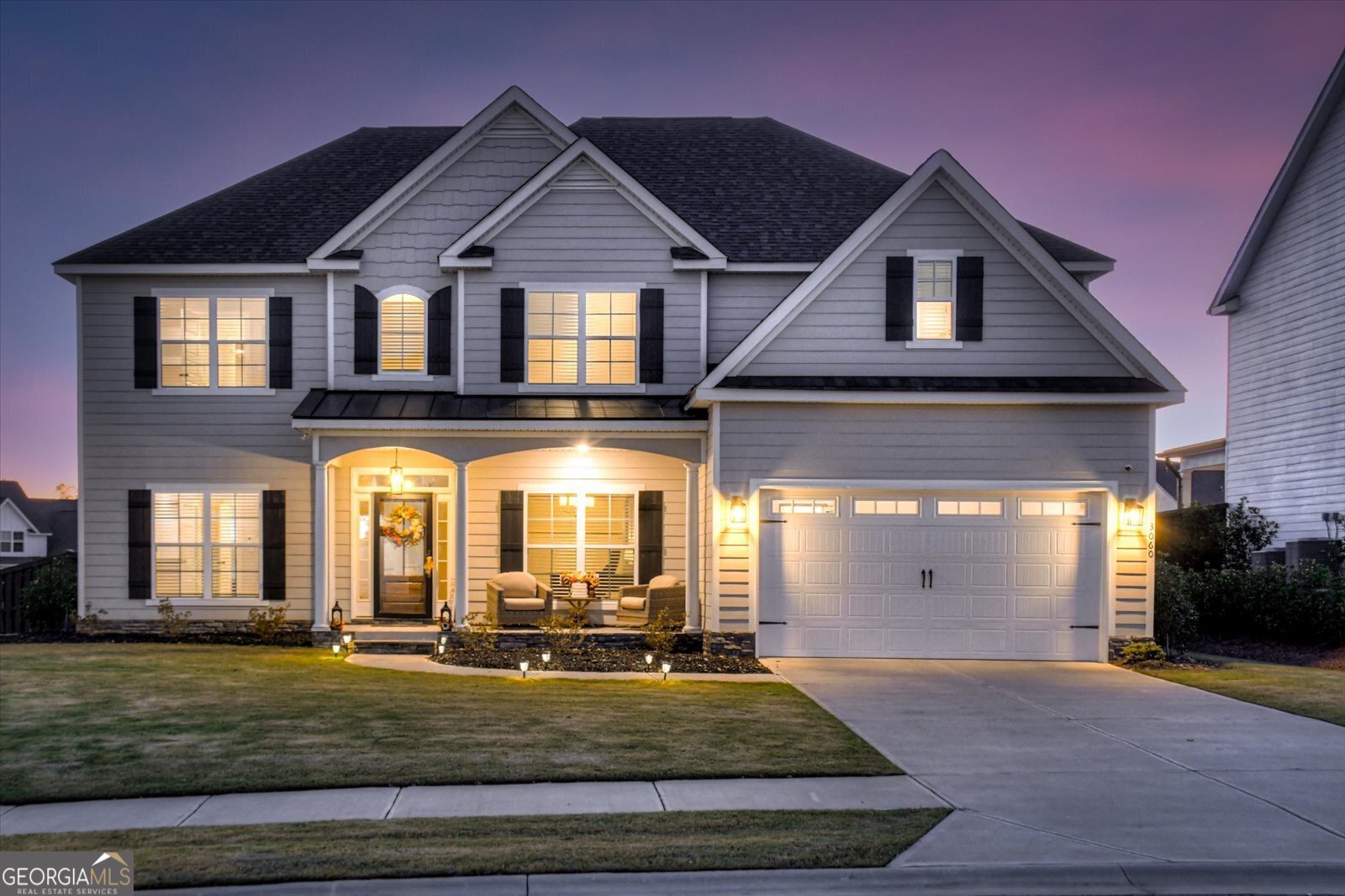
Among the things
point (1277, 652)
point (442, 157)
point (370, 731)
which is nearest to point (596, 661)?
point (370, 731)

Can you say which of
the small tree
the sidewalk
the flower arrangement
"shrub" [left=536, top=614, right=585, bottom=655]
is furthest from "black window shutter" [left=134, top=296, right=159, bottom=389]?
the small tree

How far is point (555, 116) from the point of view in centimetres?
1598

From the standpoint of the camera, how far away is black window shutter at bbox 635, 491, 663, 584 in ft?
50.4

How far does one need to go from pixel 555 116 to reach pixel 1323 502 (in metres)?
16.1

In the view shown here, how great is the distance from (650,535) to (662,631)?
7.98 ft

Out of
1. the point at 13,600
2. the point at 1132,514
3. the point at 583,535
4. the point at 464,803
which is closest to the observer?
the point at 464,803

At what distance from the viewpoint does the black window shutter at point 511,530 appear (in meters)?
15.3

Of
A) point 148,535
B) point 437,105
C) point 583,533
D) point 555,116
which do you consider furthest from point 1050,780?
point 437,105

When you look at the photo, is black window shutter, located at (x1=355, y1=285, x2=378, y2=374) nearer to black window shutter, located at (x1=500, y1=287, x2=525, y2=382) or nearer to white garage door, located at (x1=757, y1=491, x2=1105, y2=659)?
black window shutter, located at (x1=500, y1=287, x2=525, y2=382)

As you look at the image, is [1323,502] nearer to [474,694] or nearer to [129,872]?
[474,694]

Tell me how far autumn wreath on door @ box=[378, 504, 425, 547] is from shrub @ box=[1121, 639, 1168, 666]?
36.3ft

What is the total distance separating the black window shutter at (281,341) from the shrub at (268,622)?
12.1 feet

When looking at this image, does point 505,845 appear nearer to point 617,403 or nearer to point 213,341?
point 617,403

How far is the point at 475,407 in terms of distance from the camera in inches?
576
